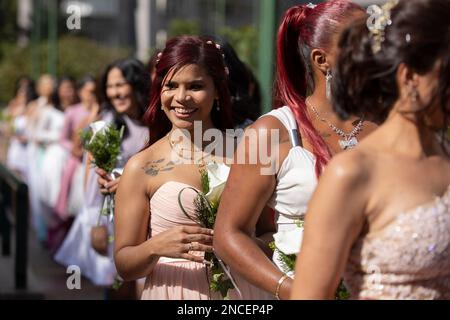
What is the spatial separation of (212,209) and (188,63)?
2.13 feet

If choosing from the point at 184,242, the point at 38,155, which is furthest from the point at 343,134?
the point at 38,155

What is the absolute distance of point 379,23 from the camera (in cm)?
263

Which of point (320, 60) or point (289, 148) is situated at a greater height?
point (320, 60)

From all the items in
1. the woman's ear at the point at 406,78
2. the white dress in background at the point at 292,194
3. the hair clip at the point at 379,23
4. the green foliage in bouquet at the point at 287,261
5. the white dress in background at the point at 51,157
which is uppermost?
the hair clip at the point at 379,23

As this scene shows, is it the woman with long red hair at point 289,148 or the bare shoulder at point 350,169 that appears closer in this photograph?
the bare shoulder at point 350,169

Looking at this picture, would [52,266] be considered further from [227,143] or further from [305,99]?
[305,99]

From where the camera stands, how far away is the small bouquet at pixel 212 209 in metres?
3.97

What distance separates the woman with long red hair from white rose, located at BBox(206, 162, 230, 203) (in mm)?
414

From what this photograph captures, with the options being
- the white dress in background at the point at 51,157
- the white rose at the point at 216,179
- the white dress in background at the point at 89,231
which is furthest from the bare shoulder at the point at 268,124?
the white dress in background at the point at 51,157

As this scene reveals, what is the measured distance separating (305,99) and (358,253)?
116 centimetres

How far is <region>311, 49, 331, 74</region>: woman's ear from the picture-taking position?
11.8ft

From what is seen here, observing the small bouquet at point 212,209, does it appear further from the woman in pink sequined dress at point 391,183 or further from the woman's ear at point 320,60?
the woman in pink sequined dress at point 391,183

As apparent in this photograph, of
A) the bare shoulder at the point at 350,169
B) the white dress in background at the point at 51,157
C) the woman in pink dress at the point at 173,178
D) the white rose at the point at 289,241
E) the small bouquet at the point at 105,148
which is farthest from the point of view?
the white dress in background at the point at 51,157

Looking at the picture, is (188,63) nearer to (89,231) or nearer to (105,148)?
(105,148)
